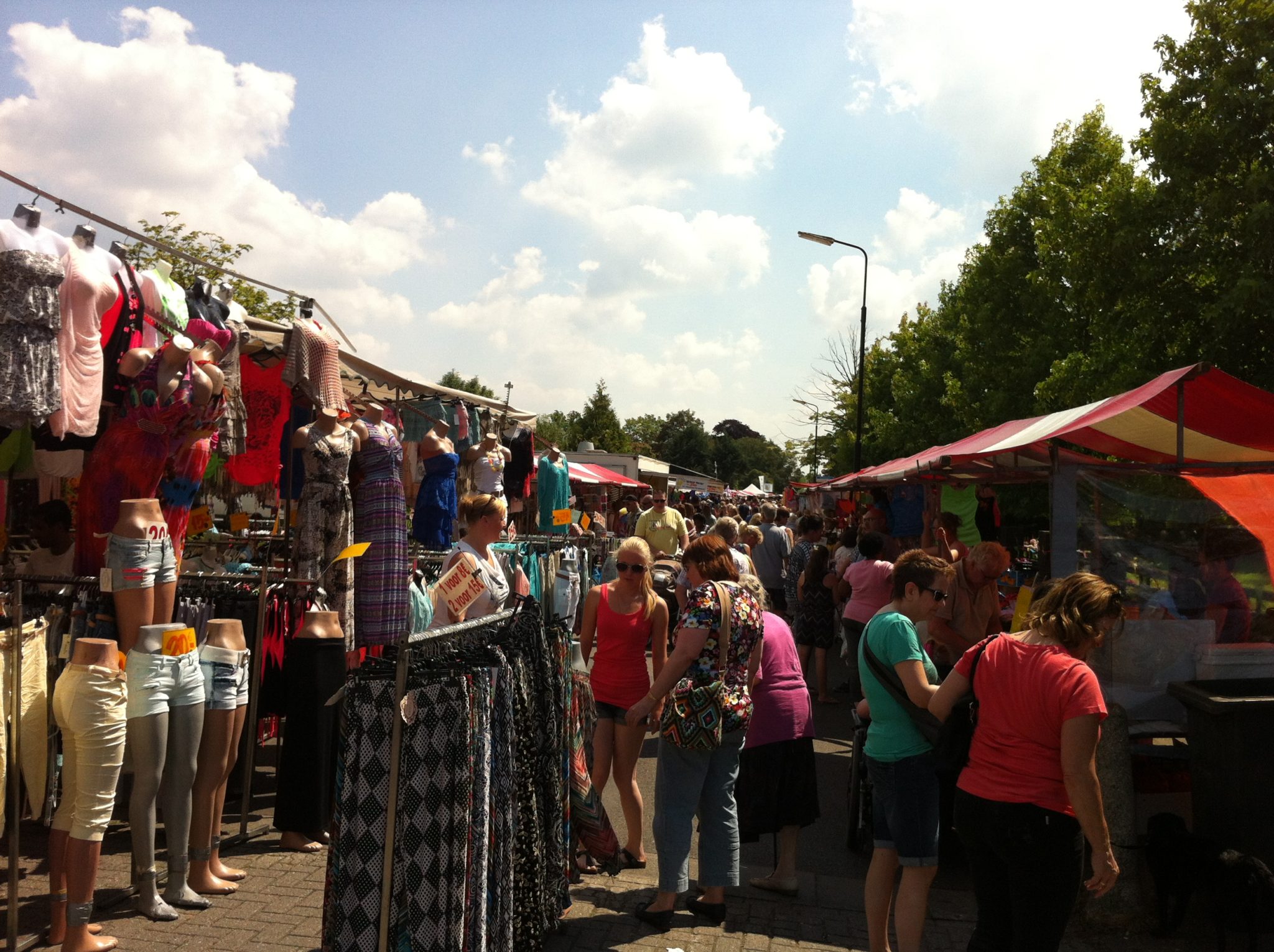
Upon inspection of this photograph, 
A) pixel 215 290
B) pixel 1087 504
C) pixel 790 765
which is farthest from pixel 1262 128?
pixel 215 290

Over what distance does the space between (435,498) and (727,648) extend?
4.09 m

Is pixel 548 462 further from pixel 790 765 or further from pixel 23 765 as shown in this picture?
pixel 23 765

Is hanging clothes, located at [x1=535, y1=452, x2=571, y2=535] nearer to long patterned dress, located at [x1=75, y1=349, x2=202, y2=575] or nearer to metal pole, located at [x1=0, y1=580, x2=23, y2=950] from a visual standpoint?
long patterned dress, located at [x1=75, y1=349, x2=202, y2=575]

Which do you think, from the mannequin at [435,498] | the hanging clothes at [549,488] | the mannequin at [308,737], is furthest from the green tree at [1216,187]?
the mannequin at [308,737]

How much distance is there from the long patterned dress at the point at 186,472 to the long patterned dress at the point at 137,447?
6cm

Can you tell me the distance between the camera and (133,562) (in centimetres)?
423

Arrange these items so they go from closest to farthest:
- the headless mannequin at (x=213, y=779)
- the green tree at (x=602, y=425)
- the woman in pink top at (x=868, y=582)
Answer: the headless mannequin at (x=213, y=779) → the woman in pink top at (x=868, y=582) → the green tree at (x=602, y=425)

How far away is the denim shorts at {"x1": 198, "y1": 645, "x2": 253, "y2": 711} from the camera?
177 inches

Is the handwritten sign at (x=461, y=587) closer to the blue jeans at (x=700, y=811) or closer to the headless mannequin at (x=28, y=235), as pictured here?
the blue jeans at (x=700, y=811)

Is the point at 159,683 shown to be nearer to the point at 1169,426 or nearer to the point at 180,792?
the point at 180,792

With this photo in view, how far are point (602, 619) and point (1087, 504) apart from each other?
3.13 m

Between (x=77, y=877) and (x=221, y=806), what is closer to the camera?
(x=77, y=877)

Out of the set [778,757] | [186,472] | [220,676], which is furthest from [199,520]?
[778,757]

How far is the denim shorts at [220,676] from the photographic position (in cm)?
450
